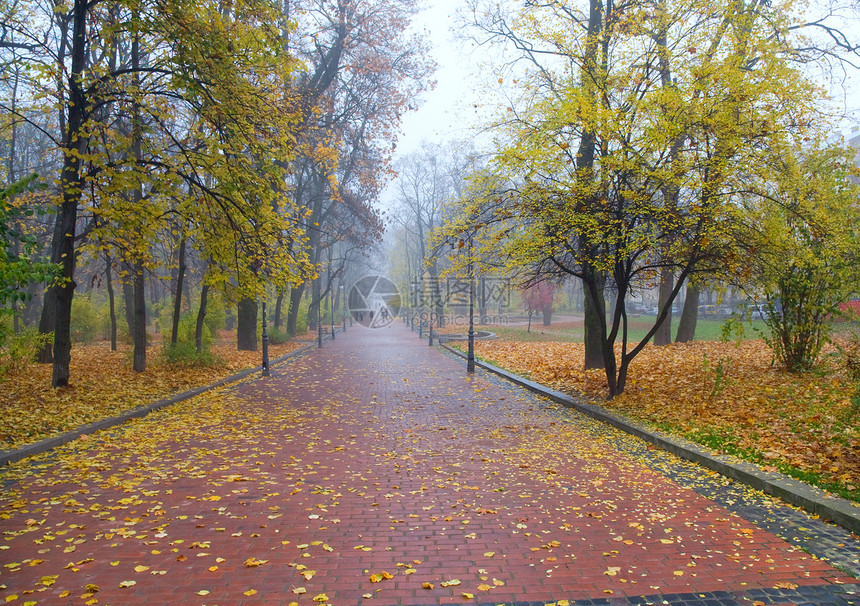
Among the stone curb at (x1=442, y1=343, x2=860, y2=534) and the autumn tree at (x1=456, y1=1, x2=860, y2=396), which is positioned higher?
the autumn tree at (x1=456, y1=1, x2=860, y2=396)

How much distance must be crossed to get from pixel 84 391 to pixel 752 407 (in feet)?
38.7

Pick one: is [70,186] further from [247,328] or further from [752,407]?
[247,328]

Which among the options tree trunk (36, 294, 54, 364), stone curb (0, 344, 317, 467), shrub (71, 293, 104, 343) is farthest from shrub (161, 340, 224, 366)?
shrub (71, 293, 104, 343)

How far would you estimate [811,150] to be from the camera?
1078 centimetres

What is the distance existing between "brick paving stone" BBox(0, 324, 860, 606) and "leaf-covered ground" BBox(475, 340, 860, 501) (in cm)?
89

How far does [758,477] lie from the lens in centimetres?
553

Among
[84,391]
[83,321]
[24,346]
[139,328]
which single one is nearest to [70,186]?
[84,391]

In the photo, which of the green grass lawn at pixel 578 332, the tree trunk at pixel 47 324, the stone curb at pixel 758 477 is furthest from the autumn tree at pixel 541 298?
the stone curb at pixel 758 477

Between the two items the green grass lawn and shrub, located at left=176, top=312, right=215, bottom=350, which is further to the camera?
the green grass lawn

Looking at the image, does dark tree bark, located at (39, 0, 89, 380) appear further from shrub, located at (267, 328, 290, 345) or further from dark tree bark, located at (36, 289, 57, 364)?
shrub, located at (267, 328, 290, 345)

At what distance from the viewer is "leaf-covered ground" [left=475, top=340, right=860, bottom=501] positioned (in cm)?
596

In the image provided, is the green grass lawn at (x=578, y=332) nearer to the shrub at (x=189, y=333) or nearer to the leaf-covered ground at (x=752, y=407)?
the leaf-covered ground at (x=752, y=407)

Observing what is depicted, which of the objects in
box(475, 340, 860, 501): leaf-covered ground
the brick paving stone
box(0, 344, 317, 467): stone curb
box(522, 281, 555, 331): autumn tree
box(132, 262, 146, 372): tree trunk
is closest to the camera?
the brick paving stone

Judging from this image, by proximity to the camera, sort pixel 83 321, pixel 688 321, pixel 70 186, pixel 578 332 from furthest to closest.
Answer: pixel 578 332 < pixel 83 321 < pixel 688 321 < pixel 70 186
